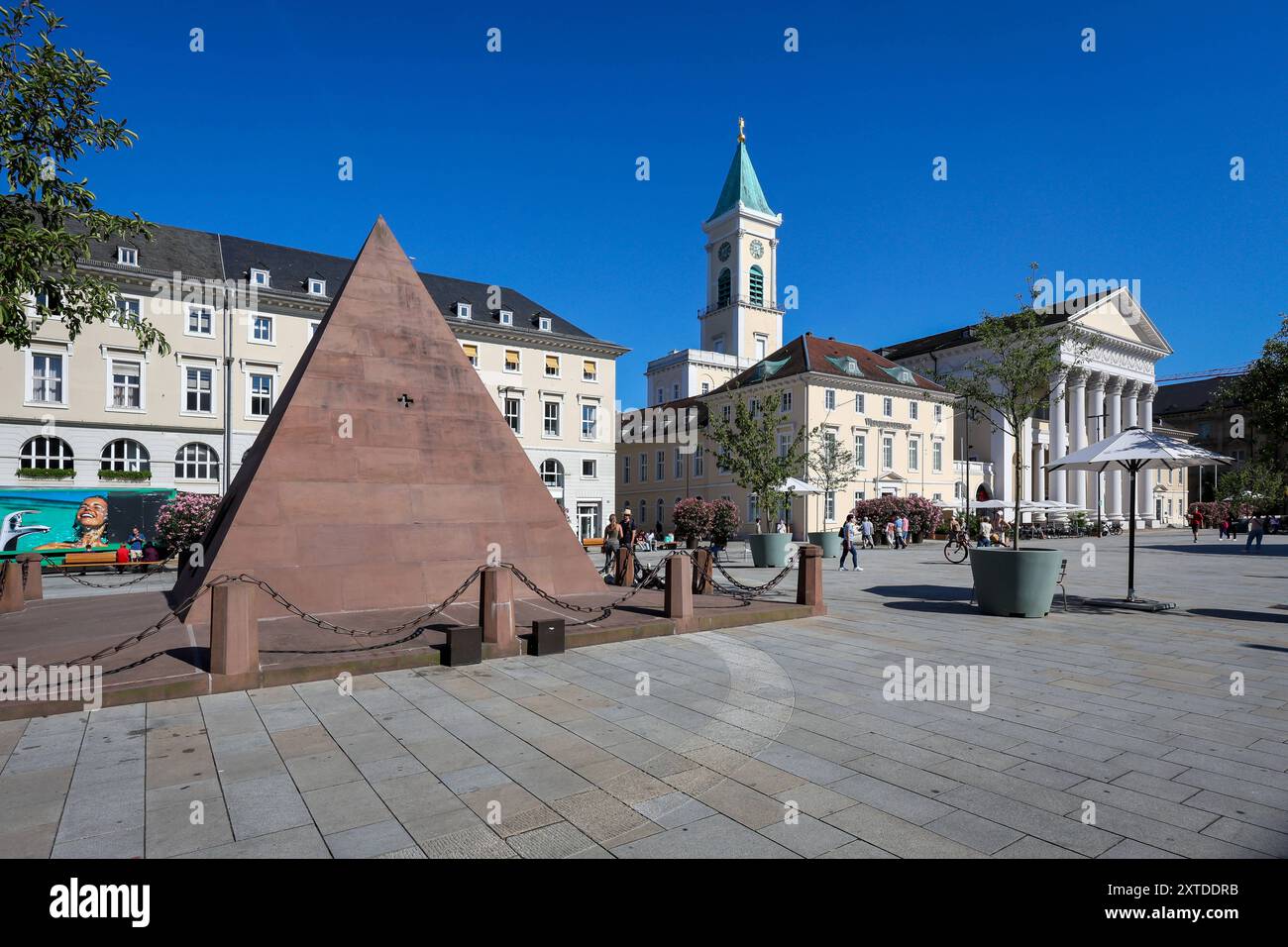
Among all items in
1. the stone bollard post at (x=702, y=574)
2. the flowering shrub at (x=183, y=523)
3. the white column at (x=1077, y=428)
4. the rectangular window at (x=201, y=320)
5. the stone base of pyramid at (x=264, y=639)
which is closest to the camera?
the stone base of pyramid at (x=264, y=639)

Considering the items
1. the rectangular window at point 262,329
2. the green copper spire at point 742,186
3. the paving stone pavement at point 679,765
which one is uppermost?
the green copper spire at point 742,186

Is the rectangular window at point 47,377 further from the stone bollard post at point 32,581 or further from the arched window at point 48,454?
the stone bollard post at point 32,581

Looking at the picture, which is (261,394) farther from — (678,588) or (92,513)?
(678,588)

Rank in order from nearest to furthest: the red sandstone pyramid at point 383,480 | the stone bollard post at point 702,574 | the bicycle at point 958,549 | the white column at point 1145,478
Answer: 1. the red sandstone pyramid at point 383,480
2. the stone bollard post at point 702,574
3. the bicycle at point 958,549
4. the white column at point 1145,478

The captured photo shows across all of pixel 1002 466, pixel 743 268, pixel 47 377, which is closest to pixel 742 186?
pixel 743 268

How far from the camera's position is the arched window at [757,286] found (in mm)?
70625

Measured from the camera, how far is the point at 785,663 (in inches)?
308

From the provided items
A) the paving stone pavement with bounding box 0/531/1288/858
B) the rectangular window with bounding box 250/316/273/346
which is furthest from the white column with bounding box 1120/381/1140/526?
the paving stone pavement with bounding box 0/531/1288/858

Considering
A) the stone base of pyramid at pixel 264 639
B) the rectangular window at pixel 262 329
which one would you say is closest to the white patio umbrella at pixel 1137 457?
the stone base of pyramid at pixel 264 639

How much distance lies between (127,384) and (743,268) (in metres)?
52.3

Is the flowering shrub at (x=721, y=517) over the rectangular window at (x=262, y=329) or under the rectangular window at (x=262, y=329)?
under

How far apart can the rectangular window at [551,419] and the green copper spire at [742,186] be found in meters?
36.7

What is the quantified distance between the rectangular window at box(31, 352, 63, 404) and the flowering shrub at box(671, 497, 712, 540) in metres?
28.6
